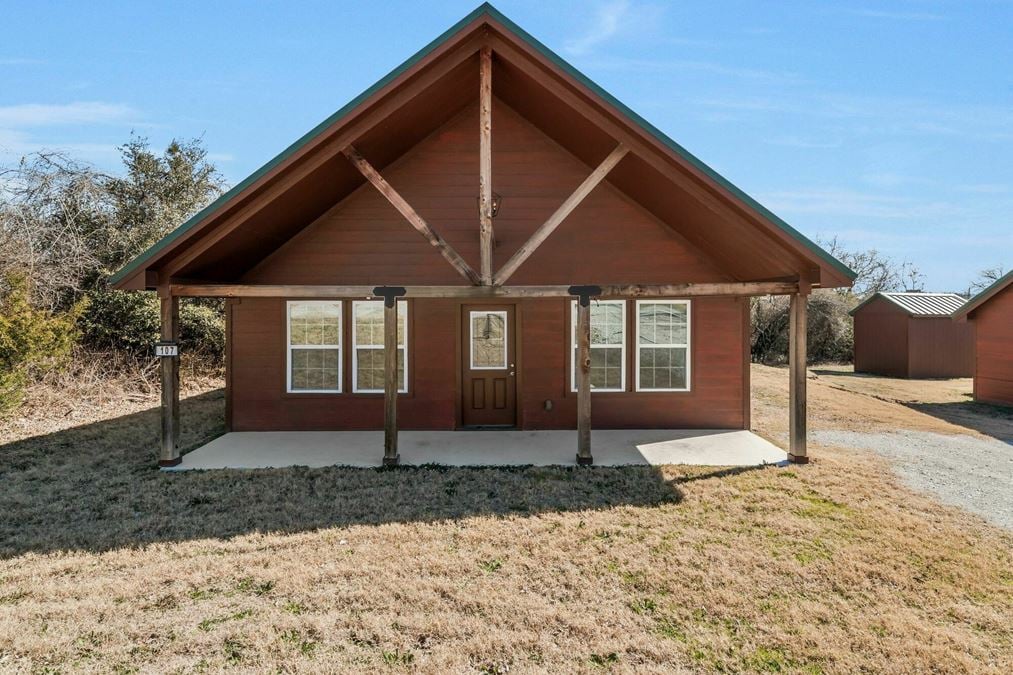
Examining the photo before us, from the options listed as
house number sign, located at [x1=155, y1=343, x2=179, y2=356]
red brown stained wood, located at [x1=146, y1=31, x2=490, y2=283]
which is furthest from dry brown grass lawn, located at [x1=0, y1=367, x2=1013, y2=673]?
red brown stained wood, located at [x1=146, y1=31, x2=490, y2=283]

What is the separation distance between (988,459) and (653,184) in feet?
21.0

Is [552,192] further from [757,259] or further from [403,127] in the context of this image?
[757,259]

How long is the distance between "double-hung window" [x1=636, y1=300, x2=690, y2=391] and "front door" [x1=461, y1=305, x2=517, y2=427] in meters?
2.22

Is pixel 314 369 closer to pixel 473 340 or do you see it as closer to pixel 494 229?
pixel 473 340

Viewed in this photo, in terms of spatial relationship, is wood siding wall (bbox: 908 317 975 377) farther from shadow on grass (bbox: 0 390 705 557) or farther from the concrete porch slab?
shadow on grass (bbox: 0 390 705 557)

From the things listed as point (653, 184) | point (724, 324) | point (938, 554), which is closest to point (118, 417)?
point (653, 184)

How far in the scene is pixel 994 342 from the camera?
1453 cm

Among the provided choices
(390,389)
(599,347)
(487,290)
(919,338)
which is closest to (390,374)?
(390,389)

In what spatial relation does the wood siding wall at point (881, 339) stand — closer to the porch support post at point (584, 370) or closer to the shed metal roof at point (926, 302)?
the shed metal roof at point (926, 302)

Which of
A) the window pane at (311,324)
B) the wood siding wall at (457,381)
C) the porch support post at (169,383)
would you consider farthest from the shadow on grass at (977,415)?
the porch support post at (169,383)

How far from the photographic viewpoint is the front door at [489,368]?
29.3 feet

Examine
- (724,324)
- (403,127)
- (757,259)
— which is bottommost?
(724,324)

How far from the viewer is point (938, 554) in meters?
4.36

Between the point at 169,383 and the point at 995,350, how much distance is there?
1949cm
